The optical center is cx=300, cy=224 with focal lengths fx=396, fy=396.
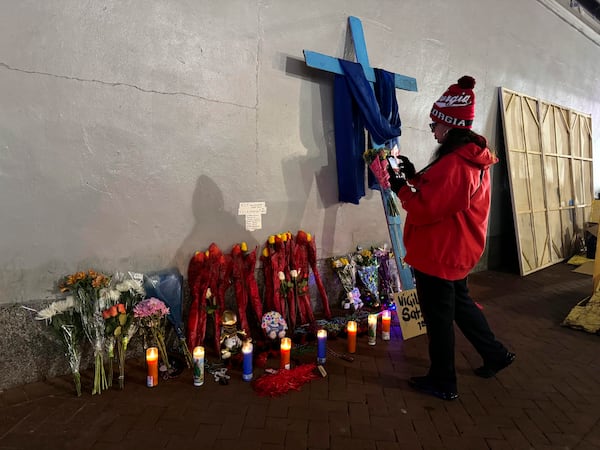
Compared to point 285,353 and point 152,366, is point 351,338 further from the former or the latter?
point 152,366

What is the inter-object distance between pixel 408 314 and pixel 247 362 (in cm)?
160

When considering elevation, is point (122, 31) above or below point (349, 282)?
above

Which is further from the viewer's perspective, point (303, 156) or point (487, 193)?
point (303, 156)

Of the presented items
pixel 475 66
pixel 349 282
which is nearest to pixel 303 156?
pixel 349 282

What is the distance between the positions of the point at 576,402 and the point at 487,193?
152cm

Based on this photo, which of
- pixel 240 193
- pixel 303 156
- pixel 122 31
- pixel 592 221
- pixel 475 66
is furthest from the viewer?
pixel 592 221

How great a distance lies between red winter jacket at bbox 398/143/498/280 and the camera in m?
2.35

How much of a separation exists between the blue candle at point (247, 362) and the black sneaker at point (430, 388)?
44.7 inches

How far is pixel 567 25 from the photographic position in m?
7.50

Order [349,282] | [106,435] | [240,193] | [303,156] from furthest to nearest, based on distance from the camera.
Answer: [349,282] < [303,156] < [240,193] < [106,435]

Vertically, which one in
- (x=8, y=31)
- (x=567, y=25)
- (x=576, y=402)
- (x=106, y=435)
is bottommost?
(x=576, y=402)

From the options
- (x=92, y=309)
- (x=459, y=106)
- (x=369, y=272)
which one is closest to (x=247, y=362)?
(x=92, y=309)

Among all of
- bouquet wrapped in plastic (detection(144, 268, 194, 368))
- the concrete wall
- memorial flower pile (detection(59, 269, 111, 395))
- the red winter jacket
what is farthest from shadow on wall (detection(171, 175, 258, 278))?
the red winter jacket

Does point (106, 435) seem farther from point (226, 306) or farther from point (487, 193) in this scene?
point (487, 193)
